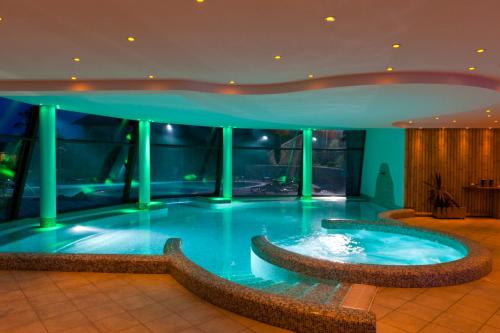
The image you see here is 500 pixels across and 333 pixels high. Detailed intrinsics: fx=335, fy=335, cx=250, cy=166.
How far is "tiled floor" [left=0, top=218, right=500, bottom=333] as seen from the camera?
11.1 ft

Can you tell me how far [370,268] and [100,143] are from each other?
35.4 ft

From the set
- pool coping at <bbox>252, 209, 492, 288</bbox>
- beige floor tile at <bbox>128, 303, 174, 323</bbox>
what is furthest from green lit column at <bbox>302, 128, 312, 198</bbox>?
beige floor tile at <bbox>128, 303, 174, 323</bbox>

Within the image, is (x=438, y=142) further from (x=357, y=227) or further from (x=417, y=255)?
(x=417, y=255)

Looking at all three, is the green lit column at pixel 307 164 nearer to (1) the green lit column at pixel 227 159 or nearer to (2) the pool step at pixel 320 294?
(1) the green lit column at pixel 227 159

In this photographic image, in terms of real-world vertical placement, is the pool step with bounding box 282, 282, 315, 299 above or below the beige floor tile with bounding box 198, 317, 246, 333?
below

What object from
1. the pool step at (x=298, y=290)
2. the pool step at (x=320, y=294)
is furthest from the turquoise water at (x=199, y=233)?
the pool step at (x=320, y=294)

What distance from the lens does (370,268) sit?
4.91 meters

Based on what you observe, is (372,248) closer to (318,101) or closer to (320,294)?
(318,101)

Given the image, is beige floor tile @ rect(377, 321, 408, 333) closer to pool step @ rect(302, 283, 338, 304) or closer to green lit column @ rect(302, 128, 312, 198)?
pool step @ rect(302, 283, 338, 304)

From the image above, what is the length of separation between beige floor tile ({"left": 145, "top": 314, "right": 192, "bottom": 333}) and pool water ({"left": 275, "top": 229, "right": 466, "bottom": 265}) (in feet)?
14.9

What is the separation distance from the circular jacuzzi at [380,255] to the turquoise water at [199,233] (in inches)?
5.7

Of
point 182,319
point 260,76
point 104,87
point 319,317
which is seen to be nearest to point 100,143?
point 104,87

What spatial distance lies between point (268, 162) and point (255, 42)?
1821 centimetres

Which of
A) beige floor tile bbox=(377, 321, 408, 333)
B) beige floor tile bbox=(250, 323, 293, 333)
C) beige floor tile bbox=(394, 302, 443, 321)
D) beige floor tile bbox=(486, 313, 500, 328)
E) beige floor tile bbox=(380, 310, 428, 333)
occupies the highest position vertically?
beige floor tile bbox=(250, 323, 293, 333)
